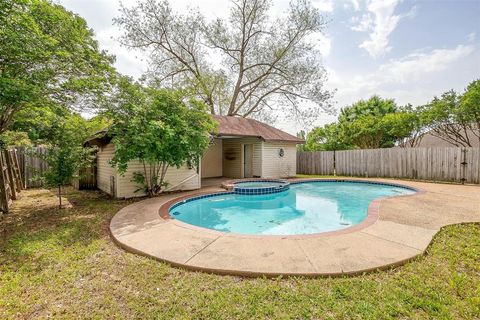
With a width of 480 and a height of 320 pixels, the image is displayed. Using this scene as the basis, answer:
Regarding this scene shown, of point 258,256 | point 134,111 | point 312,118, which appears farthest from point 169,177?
point 312,118

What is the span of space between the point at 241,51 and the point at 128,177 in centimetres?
1468

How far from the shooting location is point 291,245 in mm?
3643

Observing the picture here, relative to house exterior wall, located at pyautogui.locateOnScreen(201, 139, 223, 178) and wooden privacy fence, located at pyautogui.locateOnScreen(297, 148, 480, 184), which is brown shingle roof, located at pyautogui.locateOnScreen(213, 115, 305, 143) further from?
wooden privacy fence, located at pyautogui.locateOnScreen(297, 148, 480, 184)

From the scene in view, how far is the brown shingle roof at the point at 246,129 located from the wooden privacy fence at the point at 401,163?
105 inches

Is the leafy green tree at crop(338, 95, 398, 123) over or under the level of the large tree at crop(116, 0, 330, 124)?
under

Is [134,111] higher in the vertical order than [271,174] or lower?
higher

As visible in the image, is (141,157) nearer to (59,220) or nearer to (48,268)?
(59,220)

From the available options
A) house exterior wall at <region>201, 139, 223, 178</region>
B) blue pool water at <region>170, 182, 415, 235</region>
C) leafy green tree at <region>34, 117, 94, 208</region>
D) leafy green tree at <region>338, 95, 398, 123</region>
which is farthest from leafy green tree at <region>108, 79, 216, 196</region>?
leafy green tree at <region>338, 95, 398, 123</region>

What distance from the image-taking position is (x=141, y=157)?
702 cm

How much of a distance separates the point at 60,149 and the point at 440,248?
8.85 meters

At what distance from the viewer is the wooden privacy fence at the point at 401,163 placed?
10469 millimetres

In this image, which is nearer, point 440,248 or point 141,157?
point 440,248

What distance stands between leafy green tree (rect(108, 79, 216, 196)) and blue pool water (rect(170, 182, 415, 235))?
186 cm

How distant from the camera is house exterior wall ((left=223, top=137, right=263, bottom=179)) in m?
13.4
